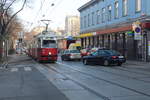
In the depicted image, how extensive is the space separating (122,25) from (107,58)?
A: 1103 centimetres

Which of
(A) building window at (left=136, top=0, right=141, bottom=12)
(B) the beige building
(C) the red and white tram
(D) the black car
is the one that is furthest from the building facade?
(B) the beige building

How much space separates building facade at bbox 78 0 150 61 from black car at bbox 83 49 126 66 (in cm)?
341

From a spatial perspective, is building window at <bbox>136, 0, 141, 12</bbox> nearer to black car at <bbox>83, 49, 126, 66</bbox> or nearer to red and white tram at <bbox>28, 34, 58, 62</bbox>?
black car at <bbox>83, 49, 126, 66</bbox>

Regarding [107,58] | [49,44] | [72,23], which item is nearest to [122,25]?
[49,44]

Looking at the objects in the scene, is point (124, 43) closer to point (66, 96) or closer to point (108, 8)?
point (108, 8)

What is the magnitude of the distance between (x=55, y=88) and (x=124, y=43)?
23.1m

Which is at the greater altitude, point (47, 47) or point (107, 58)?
point (47, 47)

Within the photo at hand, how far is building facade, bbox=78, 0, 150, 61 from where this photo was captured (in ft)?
89.2

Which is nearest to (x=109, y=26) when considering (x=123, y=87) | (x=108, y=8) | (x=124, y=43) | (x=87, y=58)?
(x=108, y=8)

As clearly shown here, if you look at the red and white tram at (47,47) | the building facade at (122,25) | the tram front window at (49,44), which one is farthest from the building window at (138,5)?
the tram front window at (49,44)

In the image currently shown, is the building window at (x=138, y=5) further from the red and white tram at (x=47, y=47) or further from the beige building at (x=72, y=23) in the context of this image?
the beige building at (x=72, y=23)

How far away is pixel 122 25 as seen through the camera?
3256 centimetres

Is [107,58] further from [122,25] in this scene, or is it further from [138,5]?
[122,25]

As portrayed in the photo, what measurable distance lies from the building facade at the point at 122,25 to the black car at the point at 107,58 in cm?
341
